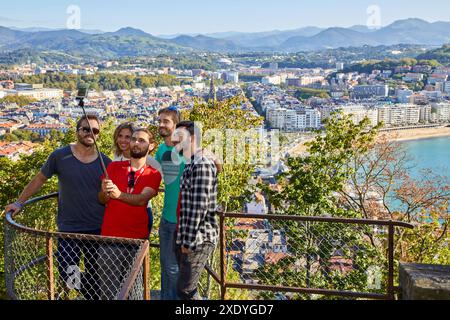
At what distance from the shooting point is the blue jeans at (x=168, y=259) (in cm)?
276

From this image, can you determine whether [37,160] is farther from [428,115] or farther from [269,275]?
[428,115]

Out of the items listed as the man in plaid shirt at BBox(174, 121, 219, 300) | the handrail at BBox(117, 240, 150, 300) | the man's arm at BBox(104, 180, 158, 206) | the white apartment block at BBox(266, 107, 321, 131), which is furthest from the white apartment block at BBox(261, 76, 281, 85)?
the handrail at BBox(117, 240, 150, 300)

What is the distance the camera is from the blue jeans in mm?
2760

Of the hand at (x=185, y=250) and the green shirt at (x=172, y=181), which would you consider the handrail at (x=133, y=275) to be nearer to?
the hand at (x=185, y=250)

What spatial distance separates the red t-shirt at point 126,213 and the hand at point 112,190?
0.32 feet

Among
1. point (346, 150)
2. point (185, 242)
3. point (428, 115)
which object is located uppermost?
point (185, 242)

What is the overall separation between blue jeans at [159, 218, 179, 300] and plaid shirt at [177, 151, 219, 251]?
0.23 metres

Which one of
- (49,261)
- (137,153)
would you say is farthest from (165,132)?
(49,261)

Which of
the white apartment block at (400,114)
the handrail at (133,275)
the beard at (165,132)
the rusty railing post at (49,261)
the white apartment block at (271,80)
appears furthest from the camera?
the white apartment block at (271,80)

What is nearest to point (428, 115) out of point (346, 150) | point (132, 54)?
point (346, 150)

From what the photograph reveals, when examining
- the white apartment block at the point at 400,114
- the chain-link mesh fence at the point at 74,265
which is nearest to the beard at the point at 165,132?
the chain-link mesh fence at the point at 74,265

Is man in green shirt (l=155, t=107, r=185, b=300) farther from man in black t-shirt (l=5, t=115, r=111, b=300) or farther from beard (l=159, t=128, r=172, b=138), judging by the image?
man in black t-shirt (l=5, t=115, r=111, b=300)

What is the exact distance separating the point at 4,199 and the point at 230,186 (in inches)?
208

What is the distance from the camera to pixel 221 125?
9023 millimetres
